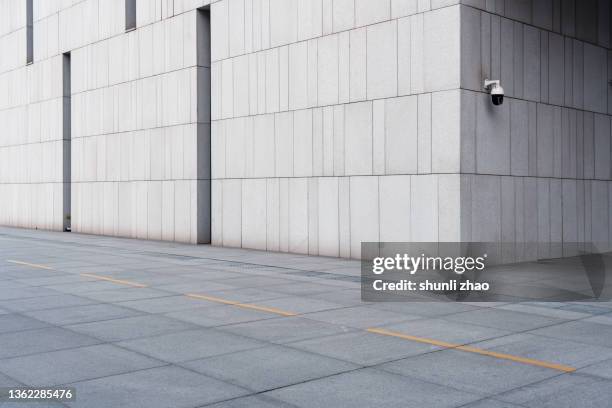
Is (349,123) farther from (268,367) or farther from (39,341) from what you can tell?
(268,367)

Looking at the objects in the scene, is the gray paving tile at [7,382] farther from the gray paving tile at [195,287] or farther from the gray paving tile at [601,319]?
the gray paving tile at [601,319]

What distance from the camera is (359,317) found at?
1038cm

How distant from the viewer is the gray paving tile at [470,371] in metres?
6.81

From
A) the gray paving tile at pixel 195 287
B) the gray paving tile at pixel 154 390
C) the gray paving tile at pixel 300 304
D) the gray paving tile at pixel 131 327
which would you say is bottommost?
the gray paving tile at pixel 154 390

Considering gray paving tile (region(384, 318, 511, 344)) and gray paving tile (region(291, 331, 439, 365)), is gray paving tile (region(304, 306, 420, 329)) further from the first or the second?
gray paving tile (region(291, 331, 439, 365))

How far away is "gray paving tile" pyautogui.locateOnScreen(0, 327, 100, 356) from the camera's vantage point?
822cm

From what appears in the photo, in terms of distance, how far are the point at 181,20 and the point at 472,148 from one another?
1342cm

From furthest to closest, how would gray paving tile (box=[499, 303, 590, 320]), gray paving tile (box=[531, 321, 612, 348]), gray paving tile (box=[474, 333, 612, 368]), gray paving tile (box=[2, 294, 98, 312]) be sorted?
gray paving tile (box=[2, 294, 98, 312]), gray paving tile (box=[499, 303, 590, 320]), gray paving tile (box=[531, 321, 612, 348]), gray paving tile (box=[474, 333, 612, 368])

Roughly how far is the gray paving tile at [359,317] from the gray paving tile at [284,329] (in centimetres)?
30

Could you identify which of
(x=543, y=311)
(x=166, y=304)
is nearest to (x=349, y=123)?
(x=166, y=304)

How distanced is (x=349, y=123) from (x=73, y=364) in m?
12.6

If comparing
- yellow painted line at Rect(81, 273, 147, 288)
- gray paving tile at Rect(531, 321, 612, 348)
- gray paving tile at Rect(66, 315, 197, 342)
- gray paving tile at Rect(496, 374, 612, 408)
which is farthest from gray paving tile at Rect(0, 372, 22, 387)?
yellow painted line at Rect(81, 273, 147, 288)

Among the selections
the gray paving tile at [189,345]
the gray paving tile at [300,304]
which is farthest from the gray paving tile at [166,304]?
the gray paving tile at [189,345]

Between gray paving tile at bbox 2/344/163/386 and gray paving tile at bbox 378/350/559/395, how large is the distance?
2.82 meters
